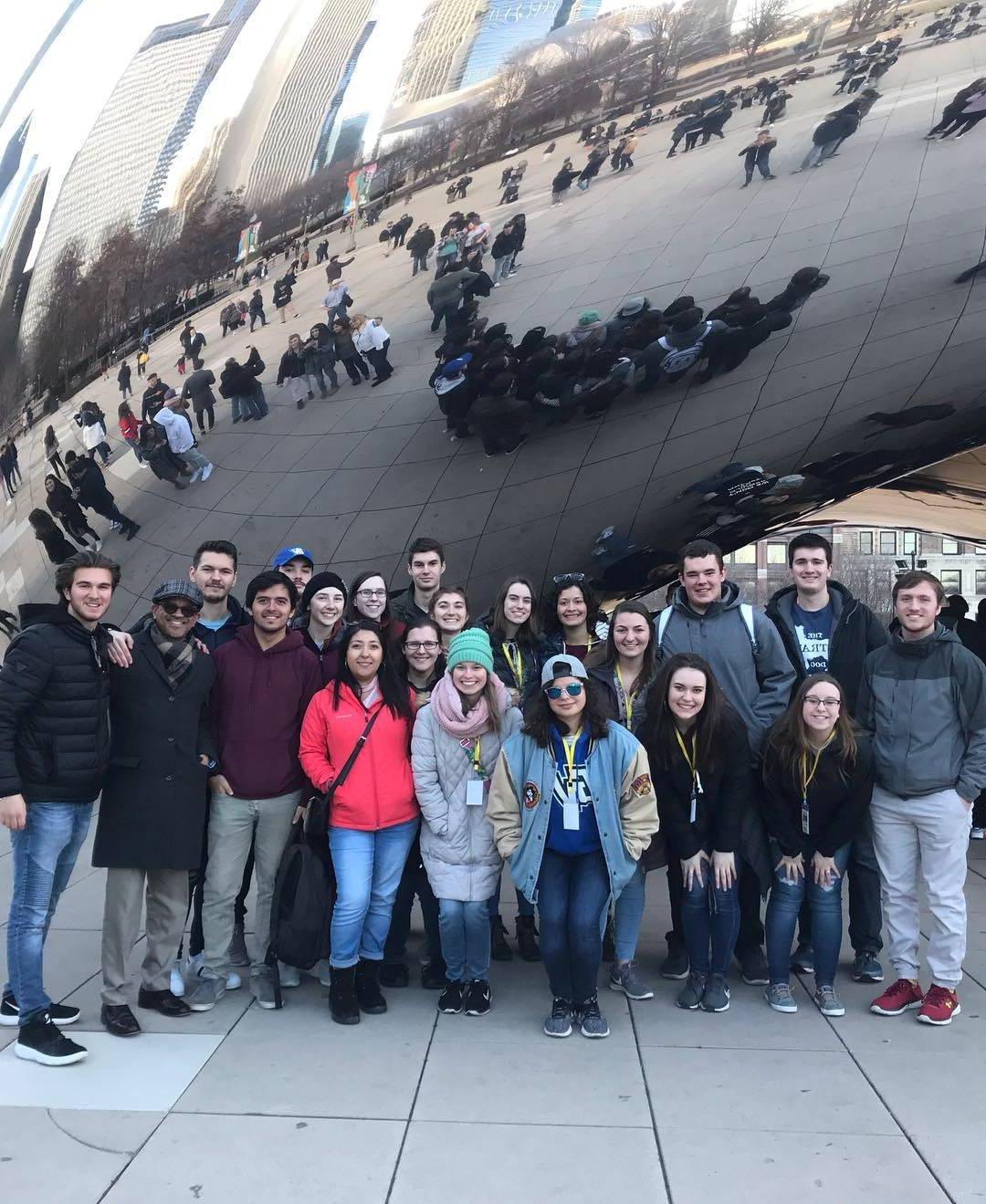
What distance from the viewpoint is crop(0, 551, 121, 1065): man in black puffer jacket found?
3.46 meters

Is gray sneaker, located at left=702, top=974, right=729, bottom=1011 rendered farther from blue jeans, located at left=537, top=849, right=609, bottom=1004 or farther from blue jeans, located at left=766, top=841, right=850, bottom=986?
blue jeans, located at left=537, top=849, right=609, bottom=1004

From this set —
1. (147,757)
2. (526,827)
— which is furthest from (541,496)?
(147,757)

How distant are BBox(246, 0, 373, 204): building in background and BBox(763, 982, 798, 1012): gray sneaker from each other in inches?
144

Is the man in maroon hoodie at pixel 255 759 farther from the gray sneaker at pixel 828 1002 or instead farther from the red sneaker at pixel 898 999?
the red sneaker at pixel 898 999

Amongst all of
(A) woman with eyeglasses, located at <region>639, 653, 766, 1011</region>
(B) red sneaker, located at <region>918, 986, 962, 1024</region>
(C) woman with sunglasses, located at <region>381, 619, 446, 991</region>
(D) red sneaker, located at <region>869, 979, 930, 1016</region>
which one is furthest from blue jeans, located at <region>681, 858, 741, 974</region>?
(C) woman with sunglasses, located at <region>381, 619, 446, 991</region>

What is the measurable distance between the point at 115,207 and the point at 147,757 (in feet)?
7.35

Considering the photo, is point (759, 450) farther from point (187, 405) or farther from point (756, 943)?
point (187, 405)

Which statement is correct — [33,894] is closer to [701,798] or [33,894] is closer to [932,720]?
[701,798]

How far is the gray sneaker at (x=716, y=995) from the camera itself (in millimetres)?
3934

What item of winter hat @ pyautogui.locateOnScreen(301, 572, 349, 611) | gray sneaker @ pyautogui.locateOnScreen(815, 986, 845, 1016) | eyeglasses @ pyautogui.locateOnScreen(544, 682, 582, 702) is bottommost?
gray sneaker @ pyautogui.locateOnScreen(815, 986, 845, 1016)

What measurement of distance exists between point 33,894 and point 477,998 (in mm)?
1641

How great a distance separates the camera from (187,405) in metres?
4.22

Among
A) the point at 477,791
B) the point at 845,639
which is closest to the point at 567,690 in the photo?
the point at 477,791

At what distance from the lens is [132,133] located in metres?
4.22
